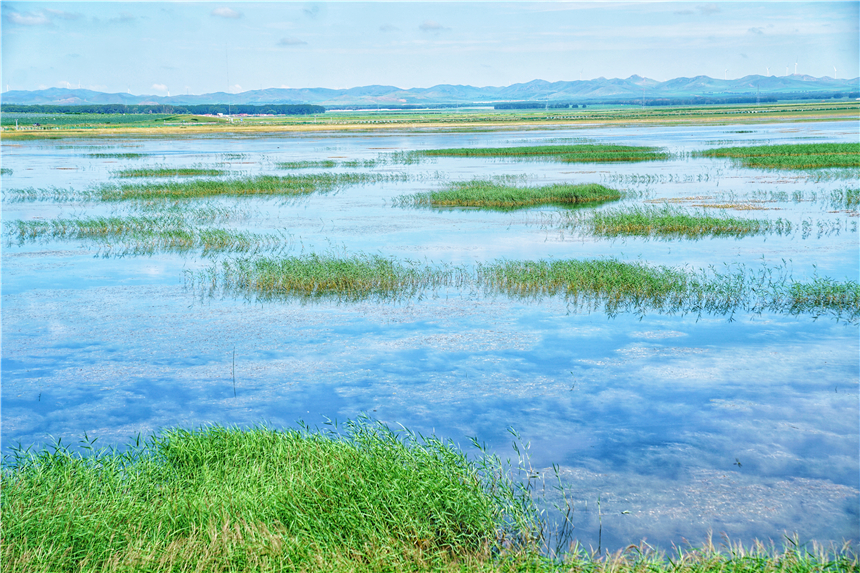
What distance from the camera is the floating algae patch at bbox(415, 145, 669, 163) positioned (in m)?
55.3

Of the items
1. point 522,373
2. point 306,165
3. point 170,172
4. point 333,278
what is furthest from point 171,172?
point 522,373

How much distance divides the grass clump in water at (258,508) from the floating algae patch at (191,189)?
31030 mm

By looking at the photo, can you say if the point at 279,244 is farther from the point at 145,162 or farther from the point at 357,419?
the point at 145,162

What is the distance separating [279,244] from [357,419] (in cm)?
1556

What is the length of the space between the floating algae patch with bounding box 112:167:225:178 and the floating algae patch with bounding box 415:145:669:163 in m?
22.6

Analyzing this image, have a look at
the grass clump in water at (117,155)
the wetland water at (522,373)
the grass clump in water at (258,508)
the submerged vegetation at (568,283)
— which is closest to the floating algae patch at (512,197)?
the wetland water at (522,373)

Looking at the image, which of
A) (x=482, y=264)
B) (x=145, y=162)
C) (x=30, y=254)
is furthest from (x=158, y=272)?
(x=145, y=162)

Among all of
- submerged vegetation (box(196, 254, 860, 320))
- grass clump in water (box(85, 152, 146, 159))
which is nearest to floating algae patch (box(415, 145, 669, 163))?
grass clump in water (box(85, 152, 146, 159))

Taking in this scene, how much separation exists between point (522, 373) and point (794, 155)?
44.5 meters

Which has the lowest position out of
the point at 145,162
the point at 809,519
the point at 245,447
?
the point at 809,519

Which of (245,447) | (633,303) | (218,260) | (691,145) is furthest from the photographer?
(691,145)

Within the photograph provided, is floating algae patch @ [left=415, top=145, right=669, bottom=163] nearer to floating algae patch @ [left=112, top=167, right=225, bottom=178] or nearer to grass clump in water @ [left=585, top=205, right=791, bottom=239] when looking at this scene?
floating algae patch @ [left=112, top=167, right=225, bottom=178]

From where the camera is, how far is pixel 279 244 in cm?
2577

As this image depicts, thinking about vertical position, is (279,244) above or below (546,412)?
above
